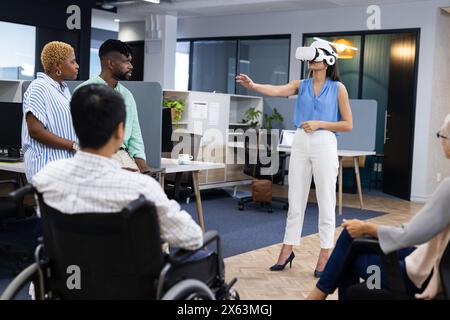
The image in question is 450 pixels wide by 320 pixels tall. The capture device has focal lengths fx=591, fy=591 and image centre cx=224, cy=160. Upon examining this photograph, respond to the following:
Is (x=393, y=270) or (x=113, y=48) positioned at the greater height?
(x=113, y=48)

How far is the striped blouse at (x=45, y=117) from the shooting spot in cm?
298

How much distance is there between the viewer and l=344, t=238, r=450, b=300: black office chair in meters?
2.01

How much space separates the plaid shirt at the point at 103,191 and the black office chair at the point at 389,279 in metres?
0.66

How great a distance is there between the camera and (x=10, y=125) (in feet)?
15.3

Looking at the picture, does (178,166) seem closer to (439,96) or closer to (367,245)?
(367,245)

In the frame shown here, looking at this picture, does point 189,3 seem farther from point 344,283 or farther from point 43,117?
point 344,283

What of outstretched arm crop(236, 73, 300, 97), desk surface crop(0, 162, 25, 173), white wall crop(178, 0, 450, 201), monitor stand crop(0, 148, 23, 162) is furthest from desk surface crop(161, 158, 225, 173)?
white wall crop(178, 0, 450, 201)

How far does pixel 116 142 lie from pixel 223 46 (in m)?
9.39

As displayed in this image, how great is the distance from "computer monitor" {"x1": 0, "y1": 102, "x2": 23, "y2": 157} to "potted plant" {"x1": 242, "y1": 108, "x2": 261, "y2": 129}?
166 inches

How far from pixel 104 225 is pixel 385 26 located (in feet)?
25.4

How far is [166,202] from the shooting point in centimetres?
184

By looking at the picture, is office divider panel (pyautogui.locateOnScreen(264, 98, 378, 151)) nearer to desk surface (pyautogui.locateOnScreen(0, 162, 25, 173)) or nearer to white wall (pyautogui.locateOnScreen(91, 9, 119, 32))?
desk surface (pyautogui.locateOnScreen(0, 162, 25, 173))

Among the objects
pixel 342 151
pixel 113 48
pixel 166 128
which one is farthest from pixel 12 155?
pixel 342 151

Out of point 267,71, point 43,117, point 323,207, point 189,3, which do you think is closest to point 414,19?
point 267,71
